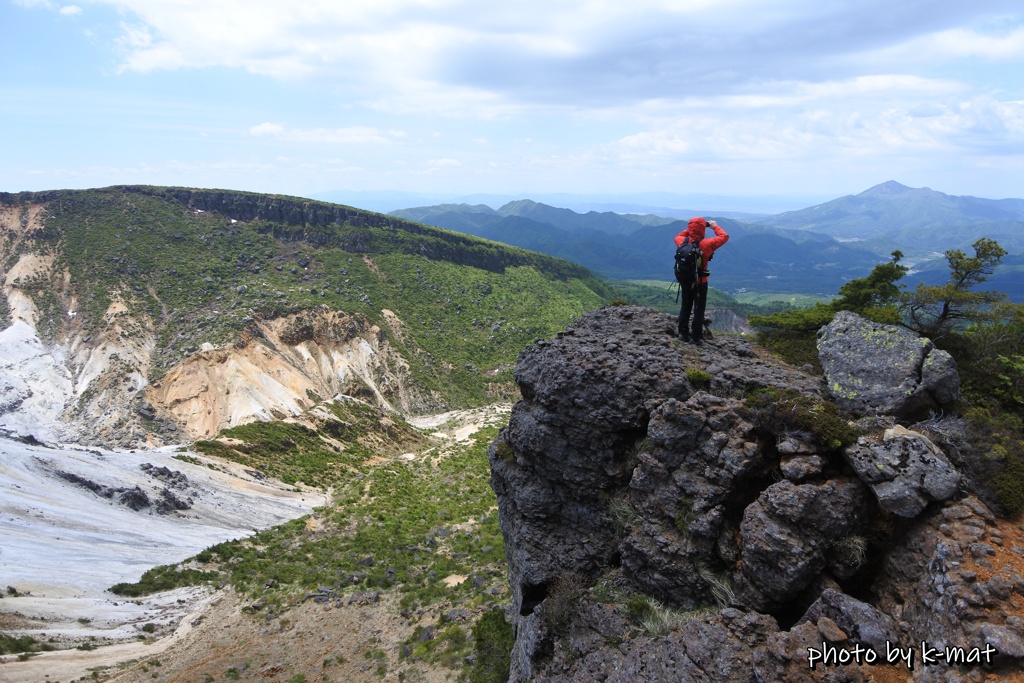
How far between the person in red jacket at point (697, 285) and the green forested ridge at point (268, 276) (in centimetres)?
5894

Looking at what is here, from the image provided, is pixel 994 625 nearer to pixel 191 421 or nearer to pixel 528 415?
pixel 528 415

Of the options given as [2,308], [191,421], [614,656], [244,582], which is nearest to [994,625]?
[614,656]

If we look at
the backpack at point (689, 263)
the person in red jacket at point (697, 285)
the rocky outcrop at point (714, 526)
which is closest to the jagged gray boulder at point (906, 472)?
the rocky outcrop at point (714, 526)

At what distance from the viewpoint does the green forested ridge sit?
2707 inches

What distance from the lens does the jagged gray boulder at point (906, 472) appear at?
30.7 ft

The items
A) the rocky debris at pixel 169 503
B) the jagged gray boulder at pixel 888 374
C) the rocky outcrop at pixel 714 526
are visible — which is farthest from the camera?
the rocky debris at pixel 169 503

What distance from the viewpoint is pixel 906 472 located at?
377 inches

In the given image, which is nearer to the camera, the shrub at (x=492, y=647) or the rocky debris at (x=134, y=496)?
the shrub at (x=492, y=647)

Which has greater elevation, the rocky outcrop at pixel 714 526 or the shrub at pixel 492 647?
the rocky outcrop at pixel 714 526

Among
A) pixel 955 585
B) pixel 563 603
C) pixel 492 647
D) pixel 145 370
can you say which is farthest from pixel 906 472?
pixel 145 370

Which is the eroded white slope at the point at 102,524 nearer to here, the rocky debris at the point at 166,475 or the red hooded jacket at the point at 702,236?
the rocky debris at the point at 166,475

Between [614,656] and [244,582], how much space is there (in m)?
23.0

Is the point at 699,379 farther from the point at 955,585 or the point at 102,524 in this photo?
the point at 102,524

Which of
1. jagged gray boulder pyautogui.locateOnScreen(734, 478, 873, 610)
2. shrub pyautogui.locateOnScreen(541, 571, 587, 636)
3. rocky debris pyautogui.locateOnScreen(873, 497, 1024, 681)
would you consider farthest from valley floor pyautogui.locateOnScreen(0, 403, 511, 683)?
rocky debris pyautogui.locateOnScreen(873, 497, 1024, 681)
